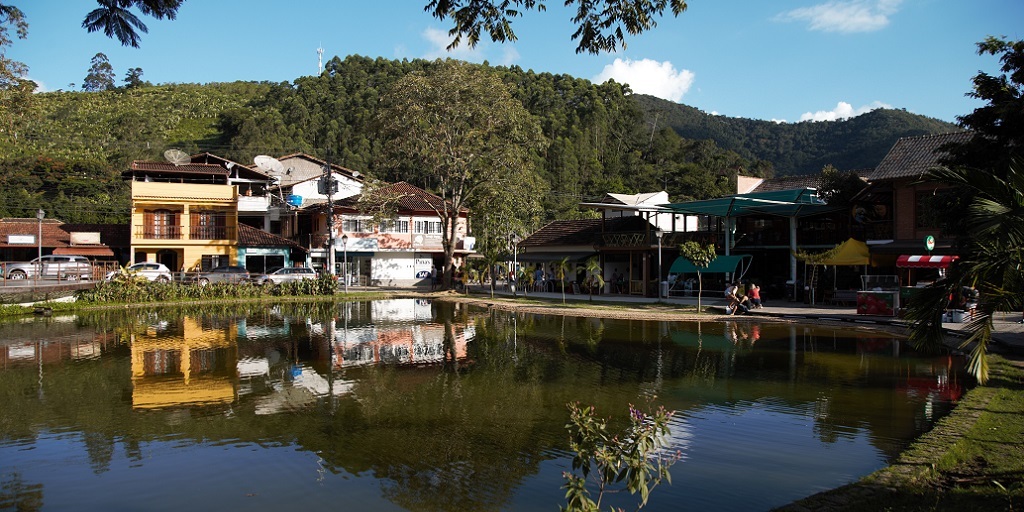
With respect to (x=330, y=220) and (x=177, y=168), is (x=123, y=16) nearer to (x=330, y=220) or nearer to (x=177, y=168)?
(x=330, y=220)

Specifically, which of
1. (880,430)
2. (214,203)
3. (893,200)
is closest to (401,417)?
(880,430)

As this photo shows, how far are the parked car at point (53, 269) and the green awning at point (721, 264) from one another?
28.5 m

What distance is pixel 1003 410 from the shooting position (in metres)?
9.52

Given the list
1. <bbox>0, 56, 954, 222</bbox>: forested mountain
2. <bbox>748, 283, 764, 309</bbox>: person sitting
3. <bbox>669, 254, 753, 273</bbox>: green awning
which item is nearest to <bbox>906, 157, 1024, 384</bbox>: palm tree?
<bbox>748, 283, 764, 309</bbox>: person sitting

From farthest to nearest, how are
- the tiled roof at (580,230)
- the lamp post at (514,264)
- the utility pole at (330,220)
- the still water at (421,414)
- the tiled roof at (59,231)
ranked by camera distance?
the tiled roof at (59,231), the tiled roof at (580,230), the lamp post at (514,264), the utility pole at (330,220), the still water at (421,414)

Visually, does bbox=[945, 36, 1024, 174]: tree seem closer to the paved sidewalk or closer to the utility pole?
the paved sidewalk

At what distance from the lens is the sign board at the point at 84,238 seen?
42906mm

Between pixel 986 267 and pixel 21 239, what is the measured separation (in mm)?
48815

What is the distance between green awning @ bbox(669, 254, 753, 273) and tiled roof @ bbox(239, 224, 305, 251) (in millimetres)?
25692

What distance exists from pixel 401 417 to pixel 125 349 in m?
10.7

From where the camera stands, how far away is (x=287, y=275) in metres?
41.6

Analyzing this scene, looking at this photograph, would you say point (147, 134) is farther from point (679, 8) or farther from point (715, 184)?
point (679, 8)

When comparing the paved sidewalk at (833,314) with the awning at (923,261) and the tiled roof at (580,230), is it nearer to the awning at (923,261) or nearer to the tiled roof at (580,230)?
the awning at (923,261)

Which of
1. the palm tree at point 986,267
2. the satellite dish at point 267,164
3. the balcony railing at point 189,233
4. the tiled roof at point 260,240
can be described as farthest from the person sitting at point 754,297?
the satellite dish at point 267,164
